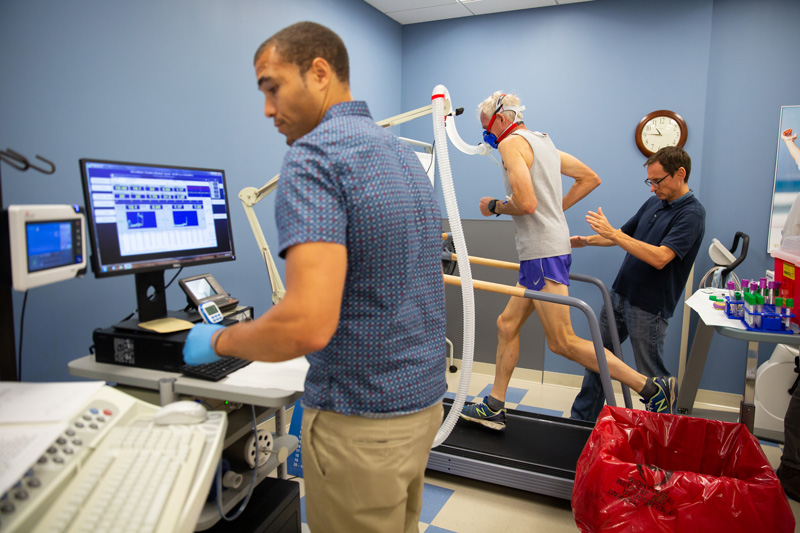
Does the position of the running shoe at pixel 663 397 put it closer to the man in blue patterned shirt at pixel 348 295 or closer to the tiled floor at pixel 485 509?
the tiled floor at pixel 485 509

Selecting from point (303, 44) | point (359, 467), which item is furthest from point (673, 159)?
point (359, 467)

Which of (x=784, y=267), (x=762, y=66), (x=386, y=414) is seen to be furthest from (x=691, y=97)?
(x=386, y=414)

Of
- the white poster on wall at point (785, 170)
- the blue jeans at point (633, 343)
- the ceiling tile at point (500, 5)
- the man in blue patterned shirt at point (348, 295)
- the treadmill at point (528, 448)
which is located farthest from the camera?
the ceiling tile at point (500, 5)

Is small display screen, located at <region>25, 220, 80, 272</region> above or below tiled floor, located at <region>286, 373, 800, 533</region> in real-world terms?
above

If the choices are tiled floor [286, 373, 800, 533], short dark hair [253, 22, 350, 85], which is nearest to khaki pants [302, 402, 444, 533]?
short dark hair [253, 22, 350, 85]

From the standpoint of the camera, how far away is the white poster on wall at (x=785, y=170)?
3.13m

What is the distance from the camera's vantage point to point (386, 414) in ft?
3.20

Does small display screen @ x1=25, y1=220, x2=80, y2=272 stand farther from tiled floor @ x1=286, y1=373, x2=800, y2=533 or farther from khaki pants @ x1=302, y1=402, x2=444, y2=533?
tiled floor @ x1=286, y1=373, x2=800, y2=533

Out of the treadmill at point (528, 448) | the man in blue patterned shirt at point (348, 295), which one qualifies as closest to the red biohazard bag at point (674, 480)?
the treadmill at point (528, 448)

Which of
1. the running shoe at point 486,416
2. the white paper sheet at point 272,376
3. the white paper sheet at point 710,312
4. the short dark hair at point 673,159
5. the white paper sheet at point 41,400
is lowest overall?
the running shoe at point 486,416

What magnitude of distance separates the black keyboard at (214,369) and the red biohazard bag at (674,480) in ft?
3.62

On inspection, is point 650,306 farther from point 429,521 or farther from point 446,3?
point 446,3

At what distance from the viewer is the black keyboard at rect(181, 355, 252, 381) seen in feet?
4.12

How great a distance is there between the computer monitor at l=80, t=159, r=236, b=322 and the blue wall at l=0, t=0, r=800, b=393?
0.53 metres
